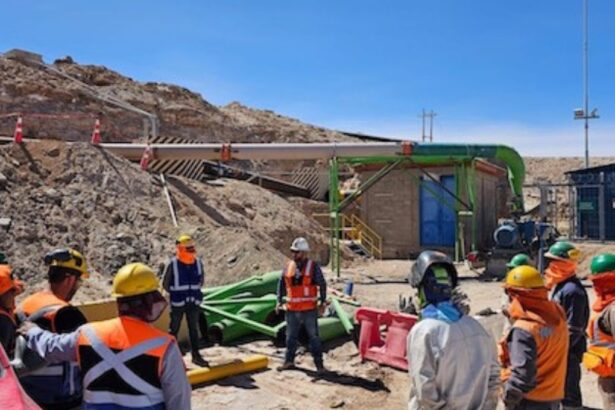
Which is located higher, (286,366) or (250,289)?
(250,289)

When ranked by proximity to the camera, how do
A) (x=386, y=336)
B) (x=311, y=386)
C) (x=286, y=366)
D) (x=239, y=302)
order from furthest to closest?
(x=239, y=302) → (x=386, y=336) → (x=286, y=366) → (x=311, y=386)

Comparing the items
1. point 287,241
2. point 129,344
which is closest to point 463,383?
point 129,344

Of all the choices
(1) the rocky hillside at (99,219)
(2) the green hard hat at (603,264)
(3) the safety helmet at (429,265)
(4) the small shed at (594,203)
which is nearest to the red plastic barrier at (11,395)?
(3) the safety helmet at (429,265)

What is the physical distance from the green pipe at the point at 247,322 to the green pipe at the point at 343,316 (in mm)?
1149

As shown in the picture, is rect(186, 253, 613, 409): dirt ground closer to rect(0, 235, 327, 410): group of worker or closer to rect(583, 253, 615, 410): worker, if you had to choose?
rect(583, 253, 615, 410): worker

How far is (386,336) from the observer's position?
8.30 metres

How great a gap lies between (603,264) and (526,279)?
130 cm

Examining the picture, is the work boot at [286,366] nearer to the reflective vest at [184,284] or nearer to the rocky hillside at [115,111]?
the reflective vest at [184,284]

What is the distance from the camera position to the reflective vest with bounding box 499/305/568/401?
3.37m

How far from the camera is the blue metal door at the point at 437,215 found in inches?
807

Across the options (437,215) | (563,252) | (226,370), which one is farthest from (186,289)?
(437,215)

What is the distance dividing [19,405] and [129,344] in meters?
0.52

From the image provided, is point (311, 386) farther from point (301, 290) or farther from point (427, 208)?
point (427, 208)

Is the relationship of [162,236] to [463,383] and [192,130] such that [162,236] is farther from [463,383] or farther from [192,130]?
[192,130]
